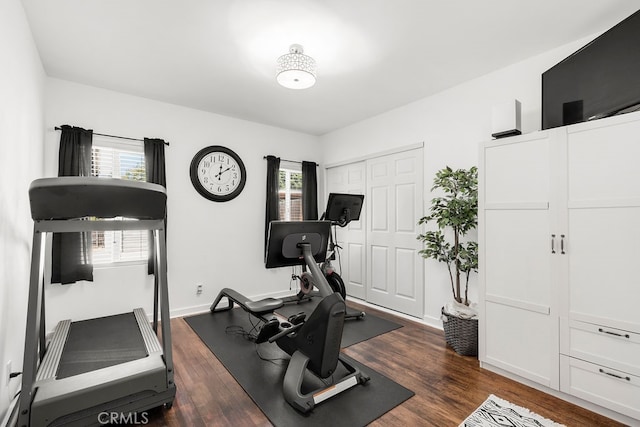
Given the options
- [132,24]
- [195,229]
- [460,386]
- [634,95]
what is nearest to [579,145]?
[634,95]

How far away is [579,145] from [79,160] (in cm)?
444

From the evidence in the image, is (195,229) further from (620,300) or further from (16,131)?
(620,300)

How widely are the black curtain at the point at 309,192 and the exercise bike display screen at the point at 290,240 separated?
2285 millimetres

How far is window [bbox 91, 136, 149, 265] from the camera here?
3.27 meters

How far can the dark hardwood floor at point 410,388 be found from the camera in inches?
73.1

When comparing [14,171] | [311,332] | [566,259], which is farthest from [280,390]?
[14,171]

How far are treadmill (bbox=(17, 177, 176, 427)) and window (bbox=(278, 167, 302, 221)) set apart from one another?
278 centimetres

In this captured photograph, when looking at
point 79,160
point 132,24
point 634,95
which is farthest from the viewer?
point 79,160

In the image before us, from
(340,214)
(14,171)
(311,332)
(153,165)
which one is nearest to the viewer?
→ (14,171)

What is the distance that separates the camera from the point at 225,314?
3.78 m

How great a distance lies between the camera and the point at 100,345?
2316mm

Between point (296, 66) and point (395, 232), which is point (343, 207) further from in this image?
point (296, 66)

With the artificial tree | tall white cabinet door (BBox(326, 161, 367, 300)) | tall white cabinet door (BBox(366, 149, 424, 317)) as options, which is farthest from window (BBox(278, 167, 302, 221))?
the artificial tree

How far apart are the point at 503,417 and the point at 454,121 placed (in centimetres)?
274
